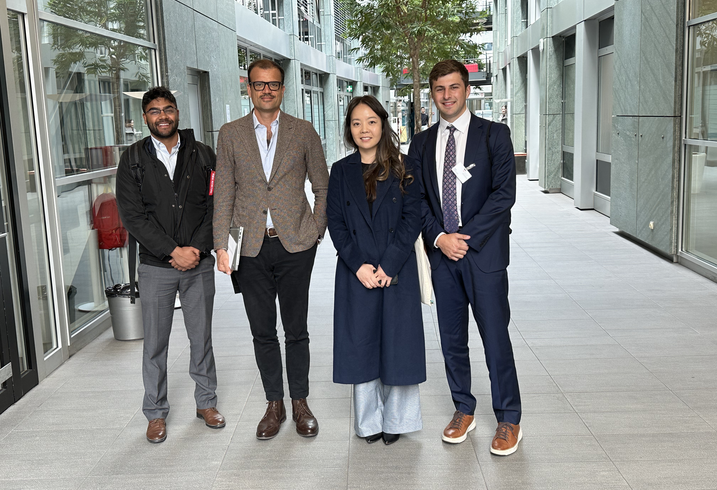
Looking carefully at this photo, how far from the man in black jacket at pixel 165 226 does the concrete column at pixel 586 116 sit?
32.9ft

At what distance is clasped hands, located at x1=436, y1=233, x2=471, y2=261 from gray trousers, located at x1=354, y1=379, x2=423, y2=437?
2.33 ft

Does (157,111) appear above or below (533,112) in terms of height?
below

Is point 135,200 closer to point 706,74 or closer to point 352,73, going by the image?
point 706,74

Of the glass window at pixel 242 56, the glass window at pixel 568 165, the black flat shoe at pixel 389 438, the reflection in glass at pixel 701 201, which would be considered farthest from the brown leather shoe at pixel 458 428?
the glass window at pixel 242 56

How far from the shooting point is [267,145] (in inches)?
148

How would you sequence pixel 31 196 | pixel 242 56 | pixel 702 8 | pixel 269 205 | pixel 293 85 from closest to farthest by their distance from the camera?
1. pixel 269 205
2. pixel 31 196
3. pixel 702 8
4. pixel 242 56
5. pixel 293 85

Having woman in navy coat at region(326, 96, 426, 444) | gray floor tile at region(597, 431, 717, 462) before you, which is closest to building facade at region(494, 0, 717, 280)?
gray floor tile at region(597, 431, 717, 462)

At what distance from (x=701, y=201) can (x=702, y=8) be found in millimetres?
1933

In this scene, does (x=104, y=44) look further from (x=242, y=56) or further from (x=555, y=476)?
(x=242, y=56)

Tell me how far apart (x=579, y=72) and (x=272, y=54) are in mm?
9552

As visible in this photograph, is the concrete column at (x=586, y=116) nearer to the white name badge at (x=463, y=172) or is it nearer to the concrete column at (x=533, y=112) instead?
the concrete column at (x=533, y=112)

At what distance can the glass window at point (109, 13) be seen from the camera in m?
5.90

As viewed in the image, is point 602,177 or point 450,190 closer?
point 450,190

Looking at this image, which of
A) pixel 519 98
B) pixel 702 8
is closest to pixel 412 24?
pixel 519 98
